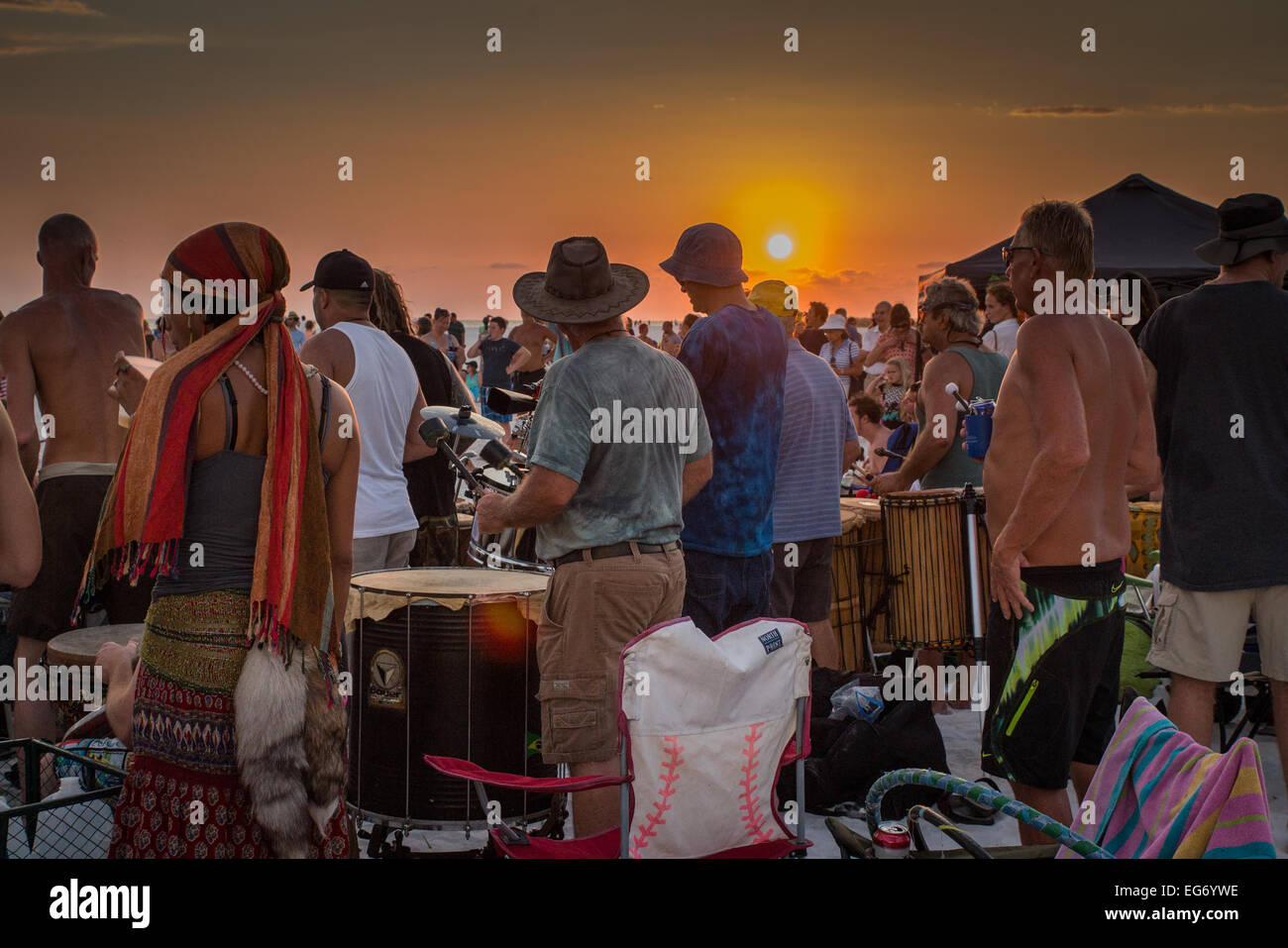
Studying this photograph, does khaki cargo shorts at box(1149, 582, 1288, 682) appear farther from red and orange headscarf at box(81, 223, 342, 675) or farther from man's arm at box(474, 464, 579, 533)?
red and orange headscarf at box(81, 223, 342, 675)

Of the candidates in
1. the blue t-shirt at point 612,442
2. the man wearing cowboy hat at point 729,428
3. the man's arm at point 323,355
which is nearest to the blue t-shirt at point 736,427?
the man wearing cowboy hat at point 729,428

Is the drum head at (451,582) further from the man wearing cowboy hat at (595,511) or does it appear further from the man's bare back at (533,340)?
the man's bare back at (533,340)

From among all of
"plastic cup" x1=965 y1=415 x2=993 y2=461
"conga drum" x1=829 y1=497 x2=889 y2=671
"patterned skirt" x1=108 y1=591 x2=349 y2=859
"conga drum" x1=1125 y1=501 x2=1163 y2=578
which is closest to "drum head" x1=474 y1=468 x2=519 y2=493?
"patterned skirt" x1=108 y1=591 x2=349 y2=859

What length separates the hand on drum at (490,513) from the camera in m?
3.68

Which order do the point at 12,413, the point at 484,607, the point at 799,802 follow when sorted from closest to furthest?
the point at 799,802 < the point at 484,607 < the point at 12,413

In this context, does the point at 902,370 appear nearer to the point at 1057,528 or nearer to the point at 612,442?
the point at 1057,528

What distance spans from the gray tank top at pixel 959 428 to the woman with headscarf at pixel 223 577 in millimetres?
3791

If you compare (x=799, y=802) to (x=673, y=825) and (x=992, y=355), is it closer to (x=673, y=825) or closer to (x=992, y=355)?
(x=673, y=825)

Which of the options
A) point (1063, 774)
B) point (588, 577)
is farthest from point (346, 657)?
point (1063, 774)

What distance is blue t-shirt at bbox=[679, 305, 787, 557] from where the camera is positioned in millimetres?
4555

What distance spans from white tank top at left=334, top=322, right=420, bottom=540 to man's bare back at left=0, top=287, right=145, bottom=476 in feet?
3.42

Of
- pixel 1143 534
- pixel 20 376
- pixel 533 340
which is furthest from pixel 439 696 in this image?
pixel 533 340
